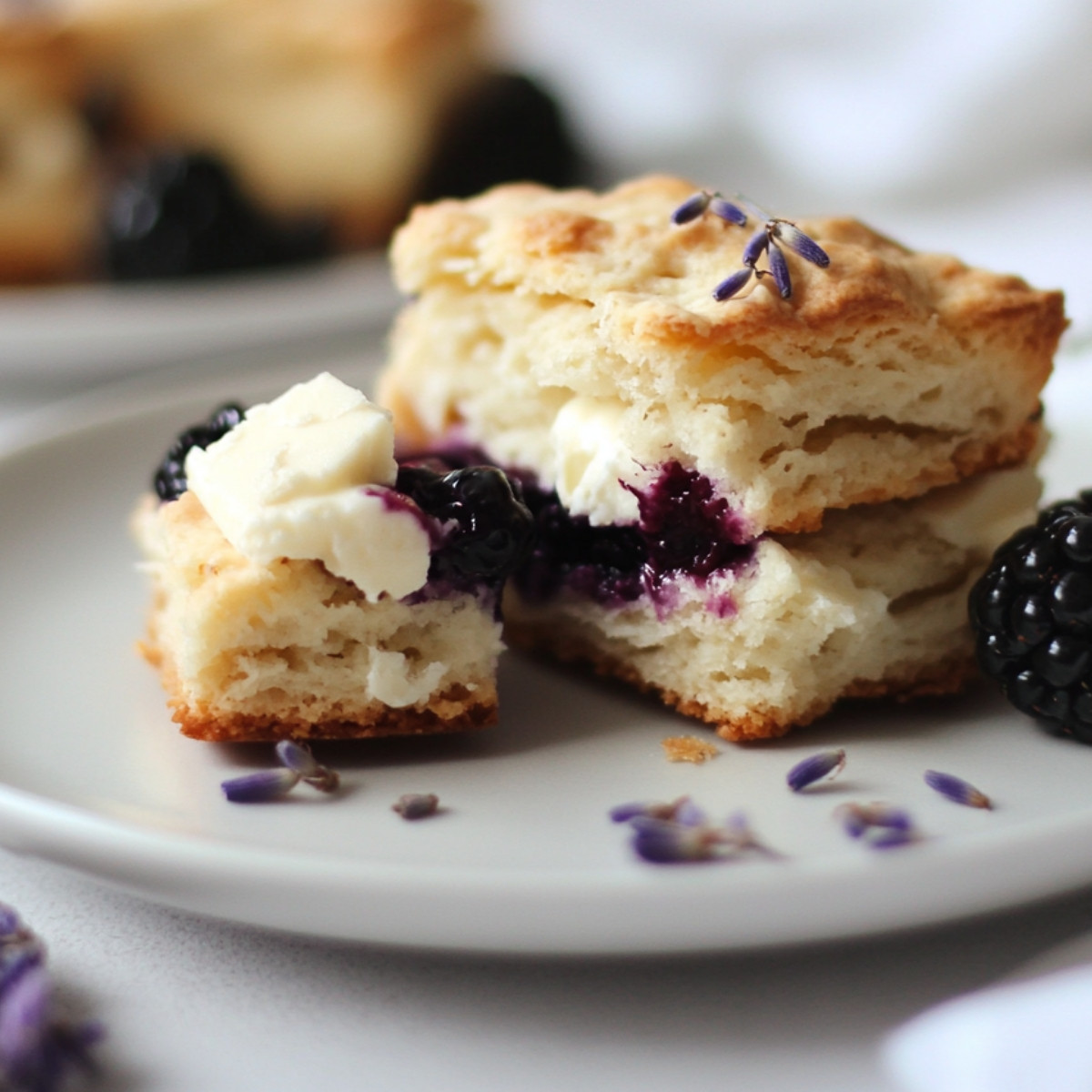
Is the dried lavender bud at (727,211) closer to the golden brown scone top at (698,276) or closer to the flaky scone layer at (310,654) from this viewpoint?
the golden brown scone top at (698,276)

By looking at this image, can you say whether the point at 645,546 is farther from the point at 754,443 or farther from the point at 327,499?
the point at 327,499

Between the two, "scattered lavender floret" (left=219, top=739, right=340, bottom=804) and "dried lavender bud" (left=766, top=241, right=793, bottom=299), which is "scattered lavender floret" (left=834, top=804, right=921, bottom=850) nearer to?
"scattered lavender floret" (left=219, top=739, right=340, bottom=804)

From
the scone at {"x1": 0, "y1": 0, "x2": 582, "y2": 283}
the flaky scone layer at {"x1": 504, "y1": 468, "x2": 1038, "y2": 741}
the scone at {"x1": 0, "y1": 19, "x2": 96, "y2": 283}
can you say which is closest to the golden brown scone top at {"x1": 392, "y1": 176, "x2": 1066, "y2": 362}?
the flaky scone layer at {"x1": 504, "y1": 468, "x2": 1038, "y2": 741}

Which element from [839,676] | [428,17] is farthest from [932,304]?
[428,17]

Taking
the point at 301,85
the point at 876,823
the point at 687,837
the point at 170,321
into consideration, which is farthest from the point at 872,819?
the point at 301,85

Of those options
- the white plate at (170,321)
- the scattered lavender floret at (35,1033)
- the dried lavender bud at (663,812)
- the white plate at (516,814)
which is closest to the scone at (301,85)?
the white plate at (170,321)

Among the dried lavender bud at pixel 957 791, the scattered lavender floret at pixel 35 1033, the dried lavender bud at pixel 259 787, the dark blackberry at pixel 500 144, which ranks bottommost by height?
the scattered lavender floret at pixel 35 1033
